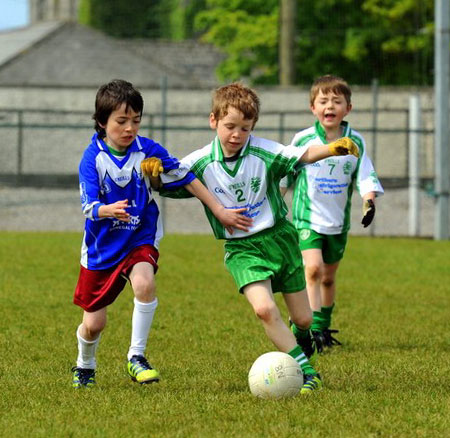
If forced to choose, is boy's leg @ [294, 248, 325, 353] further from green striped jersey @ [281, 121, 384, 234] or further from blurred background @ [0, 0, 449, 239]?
blurred background @ [0, 0, 449, 239]

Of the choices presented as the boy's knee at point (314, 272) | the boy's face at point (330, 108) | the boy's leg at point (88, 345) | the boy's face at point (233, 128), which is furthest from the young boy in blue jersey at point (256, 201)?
the boy's knee at point (314, 272)

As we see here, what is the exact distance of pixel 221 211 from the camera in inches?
238

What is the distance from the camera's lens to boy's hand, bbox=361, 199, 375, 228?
6492 mm

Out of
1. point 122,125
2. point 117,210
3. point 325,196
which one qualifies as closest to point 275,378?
point 117,210

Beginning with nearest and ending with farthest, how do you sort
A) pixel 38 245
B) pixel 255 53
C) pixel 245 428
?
1. pixel 245 428
2. pixel 38 245
3. pixel 255 53

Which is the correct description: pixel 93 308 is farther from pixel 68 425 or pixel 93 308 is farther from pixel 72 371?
pixel 68 425

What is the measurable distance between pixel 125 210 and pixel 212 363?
1.59 metres

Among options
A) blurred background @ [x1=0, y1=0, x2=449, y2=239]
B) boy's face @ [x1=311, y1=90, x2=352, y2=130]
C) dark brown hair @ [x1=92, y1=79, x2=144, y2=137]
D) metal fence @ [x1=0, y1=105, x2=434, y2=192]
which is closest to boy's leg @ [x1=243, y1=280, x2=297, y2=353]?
dark brown hair @ [x1=92, y1=79, x2=144, y2=137]

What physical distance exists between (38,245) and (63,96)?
12.8 meters

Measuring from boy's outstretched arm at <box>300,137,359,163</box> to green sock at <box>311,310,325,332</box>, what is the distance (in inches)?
84.7

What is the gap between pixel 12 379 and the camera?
6.41 meters

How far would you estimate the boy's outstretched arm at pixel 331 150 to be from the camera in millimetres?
5914

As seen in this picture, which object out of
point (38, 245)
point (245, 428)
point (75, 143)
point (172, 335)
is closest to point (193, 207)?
point (75, 143)

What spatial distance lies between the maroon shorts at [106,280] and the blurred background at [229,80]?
11283 mm
